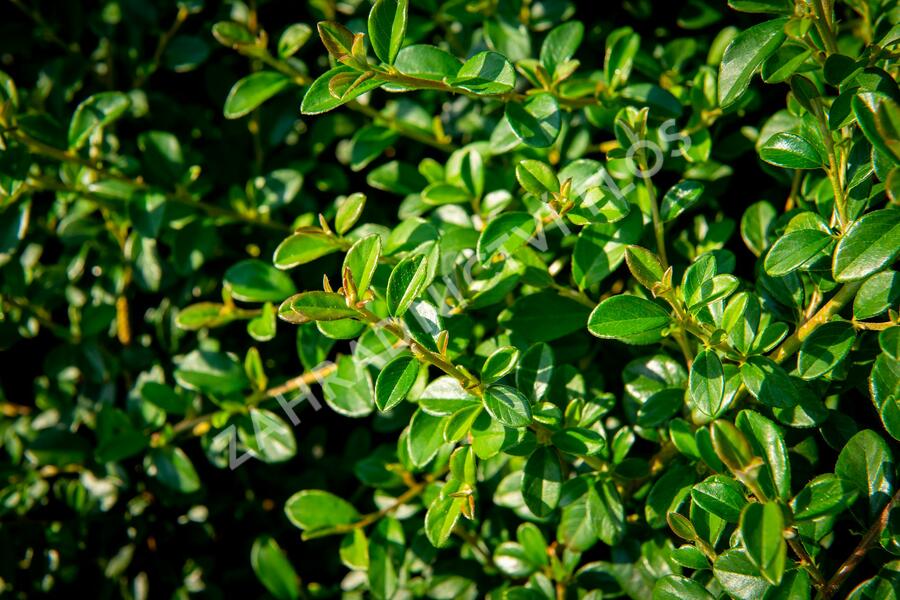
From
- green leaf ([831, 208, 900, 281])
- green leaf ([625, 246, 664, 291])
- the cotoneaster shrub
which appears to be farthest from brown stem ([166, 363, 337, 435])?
green leaf ([831, 208, 900, 281])

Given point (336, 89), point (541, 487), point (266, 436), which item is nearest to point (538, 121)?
point (336, 89)

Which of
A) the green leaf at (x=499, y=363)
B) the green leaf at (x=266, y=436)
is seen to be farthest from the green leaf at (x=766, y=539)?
the green leaf at (x=266, y=436)

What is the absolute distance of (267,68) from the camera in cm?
155

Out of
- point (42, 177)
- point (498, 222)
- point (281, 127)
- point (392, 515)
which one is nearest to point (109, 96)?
point (42, 177)

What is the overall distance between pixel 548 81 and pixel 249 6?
784 millimetres

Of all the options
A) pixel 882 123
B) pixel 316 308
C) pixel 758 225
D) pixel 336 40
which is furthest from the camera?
pixel 758 225

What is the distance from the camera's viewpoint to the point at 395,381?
92 cm

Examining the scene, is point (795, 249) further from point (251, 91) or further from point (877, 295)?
point (251, 91)

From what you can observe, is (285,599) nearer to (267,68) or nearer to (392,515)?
(392,515)

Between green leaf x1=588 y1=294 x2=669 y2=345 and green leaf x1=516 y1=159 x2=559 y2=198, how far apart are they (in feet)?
0.66

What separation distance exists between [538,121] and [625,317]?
0.33m

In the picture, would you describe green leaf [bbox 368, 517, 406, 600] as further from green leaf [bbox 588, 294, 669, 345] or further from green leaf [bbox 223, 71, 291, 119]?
green leaf [bbox 223, 71, 291, 119]

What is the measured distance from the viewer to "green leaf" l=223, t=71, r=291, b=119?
1.33m

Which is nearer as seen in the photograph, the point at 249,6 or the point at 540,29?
the point at 540,29
